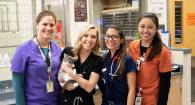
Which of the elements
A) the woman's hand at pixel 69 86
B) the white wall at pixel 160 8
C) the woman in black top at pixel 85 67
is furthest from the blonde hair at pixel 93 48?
the white wall at pixel 160 8

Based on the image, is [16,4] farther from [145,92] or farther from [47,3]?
[145,92]

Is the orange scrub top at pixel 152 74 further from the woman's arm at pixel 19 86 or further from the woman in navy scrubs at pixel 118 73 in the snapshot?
the woman's arm at pixel 19 86

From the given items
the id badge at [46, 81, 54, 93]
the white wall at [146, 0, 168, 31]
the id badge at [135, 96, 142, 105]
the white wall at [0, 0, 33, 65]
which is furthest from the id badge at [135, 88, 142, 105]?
the white wall at [146, 0, 168, 31]

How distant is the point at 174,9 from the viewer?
891cm

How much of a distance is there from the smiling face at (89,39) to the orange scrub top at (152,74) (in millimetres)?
326

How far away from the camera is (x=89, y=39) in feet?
6.31

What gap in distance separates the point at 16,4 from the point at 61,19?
63cm

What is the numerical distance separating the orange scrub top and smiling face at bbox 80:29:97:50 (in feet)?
1.07

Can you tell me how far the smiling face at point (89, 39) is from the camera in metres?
1.93

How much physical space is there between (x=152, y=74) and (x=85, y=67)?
1.50 ft

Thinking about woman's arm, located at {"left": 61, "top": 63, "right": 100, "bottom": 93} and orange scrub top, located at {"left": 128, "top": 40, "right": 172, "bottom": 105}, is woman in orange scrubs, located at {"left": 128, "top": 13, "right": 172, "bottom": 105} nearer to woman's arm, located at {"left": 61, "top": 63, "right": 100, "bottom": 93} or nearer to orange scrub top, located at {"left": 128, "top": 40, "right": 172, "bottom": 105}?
orange scrub top, located at {"left": 128, "top": 40, "right": 172, "bottom": 105}

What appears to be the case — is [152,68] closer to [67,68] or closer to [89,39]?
[89,39]

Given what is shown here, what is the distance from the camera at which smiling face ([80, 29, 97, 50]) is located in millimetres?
1931

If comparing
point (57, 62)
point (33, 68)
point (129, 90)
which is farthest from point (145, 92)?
point (33, 68)
